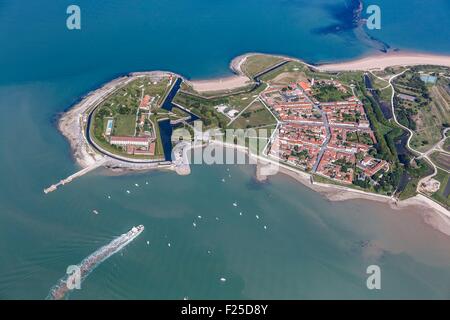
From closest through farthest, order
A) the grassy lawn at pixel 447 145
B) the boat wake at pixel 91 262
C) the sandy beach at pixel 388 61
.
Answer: the boat wake at pixel 91 262 → the grassy lawn at pixel 447 145 → the sandy beach at pixel 388 61

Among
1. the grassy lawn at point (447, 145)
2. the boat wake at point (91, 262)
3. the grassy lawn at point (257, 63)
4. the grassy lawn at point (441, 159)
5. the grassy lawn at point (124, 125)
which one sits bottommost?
the boat wake at point (91, 262)

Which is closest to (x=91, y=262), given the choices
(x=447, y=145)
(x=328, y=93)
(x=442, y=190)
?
(x=442, y=190)

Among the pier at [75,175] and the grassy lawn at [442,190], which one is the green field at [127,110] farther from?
the grassy lawn at [442,190]

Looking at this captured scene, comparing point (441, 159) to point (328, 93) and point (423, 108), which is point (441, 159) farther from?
point (328, 93)

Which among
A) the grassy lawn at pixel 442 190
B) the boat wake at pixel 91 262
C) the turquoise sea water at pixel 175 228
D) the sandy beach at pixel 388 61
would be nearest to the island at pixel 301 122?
the grassy lawn at pixel 442 190

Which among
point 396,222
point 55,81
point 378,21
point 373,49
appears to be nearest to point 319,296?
point 396,222

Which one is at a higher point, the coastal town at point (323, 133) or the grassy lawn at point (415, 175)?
the coastal town at point (323, 133)
